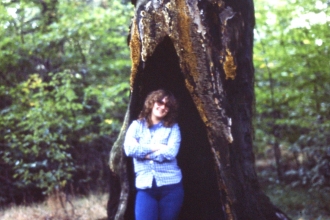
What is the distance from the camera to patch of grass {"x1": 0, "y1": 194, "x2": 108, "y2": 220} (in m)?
6.28

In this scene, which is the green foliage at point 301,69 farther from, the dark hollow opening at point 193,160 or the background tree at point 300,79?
the dark hollow opening at point 193,160

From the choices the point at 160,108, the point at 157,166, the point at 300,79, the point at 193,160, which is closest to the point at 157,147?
the point at 157,166

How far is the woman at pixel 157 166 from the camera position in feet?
12.9

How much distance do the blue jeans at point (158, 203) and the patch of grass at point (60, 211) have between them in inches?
96.4

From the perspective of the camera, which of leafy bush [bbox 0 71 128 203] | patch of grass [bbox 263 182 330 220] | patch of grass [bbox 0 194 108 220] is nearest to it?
patch of grass [bbox 263 182 330 220]

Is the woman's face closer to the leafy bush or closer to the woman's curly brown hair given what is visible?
the woman's curly brown hair

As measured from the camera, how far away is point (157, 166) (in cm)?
399

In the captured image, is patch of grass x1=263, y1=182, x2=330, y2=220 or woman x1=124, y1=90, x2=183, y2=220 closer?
woman x1=124, y1=90, x2=183, y2=220

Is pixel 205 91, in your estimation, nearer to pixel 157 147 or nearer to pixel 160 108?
pixel 160 108

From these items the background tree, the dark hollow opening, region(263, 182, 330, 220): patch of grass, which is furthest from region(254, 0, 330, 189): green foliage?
the dark hollow opening

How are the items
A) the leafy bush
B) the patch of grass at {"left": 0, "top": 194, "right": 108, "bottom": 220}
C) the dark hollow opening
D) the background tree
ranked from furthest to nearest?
the leafy bush → the background tree → the patch of grass at {"left": 0, "top": 194, "right": 108, "bottom": 220} → the dark hollow opening

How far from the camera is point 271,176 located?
31.1ft

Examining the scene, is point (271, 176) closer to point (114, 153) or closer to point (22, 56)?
point (114, 153)

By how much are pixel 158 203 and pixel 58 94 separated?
418cm
